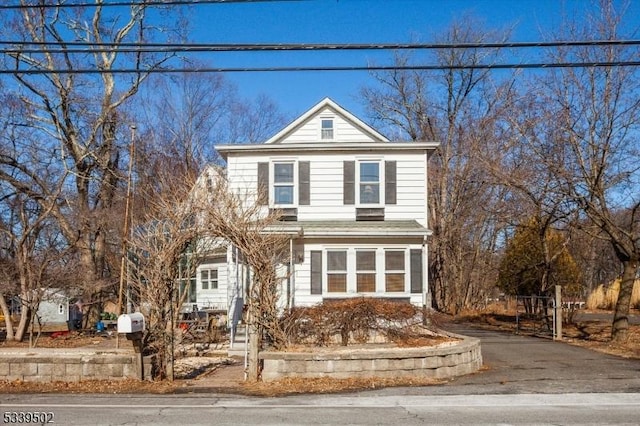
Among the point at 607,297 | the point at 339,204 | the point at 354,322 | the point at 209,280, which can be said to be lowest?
the point at 607,297

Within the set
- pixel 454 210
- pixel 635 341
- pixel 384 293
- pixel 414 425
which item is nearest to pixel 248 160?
pixel 384 293

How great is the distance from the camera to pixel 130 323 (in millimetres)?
11492

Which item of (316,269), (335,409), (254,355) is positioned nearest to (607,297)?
(316,269)

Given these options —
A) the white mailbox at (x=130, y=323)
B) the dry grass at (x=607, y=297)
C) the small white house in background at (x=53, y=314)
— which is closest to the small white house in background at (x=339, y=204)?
the white mailbox at (x=130, y=323)

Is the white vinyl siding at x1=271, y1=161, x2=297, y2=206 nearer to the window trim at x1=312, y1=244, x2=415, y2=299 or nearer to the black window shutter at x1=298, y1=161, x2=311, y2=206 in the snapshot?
the black window shutter at x1=298, y1=161, x2=311, y2=206

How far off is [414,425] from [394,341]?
6.46 meters

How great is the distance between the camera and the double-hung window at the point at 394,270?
21203 mm

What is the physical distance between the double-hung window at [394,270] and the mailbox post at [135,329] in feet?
34.7

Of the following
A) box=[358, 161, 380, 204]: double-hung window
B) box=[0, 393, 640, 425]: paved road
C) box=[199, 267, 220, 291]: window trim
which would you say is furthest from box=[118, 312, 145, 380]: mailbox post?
box=[199, 267, 220, 291]: window trim

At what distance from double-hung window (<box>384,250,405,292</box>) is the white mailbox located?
1072cm

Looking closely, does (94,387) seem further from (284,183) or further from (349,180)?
(349,180)

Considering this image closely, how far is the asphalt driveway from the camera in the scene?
38.2 ft

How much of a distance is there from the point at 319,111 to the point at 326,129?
69cm

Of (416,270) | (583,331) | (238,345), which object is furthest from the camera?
(583,331)
